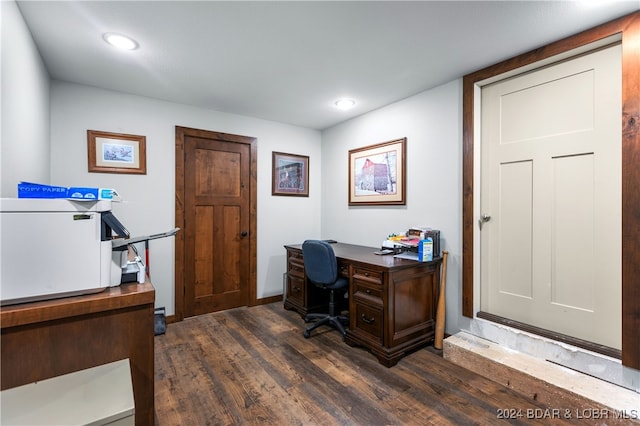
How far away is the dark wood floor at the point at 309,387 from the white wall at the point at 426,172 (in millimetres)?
797

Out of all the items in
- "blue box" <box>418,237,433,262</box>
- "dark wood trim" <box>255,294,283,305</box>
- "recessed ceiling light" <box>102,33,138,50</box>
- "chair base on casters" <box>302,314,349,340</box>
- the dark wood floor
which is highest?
"recessed ceiling light" <box>102,33,138,50</box>

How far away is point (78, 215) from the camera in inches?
47.5

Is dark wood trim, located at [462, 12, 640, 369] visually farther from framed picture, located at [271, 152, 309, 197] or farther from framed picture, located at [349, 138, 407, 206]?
framed picture, located at [271, 152, 309, 197]

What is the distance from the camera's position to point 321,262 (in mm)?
2723

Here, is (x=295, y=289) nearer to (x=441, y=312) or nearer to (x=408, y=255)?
(x=408, y=255)

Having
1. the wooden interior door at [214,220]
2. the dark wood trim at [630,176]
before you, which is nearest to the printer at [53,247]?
the wooden interior door at [214,220]

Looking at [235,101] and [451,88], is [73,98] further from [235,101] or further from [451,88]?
[451,88]

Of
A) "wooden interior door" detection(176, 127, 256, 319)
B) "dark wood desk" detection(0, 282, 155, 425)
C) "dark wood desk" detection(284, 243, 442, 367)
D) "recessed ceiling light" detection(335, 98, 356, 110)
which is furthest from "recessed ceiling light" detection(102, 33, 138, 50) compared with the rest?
"dark wood desk" detection(284, 243, 442, 367)

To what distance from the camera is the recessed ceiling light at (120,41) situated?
6.51ft

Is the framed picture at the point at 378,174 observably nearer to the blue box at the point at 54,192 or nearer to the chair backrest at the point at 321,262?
the chair backrest at the point at 321,262

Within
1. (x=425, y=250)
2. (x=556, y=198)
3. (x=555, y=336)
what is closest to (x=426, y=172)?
(x=425, y=250)

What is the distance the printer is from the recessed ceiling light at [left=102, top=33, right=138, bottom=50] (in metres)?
1.43

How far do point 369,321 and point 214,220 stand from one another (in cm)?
212

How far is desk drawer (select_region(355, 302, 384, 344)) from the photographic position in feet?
7.80
